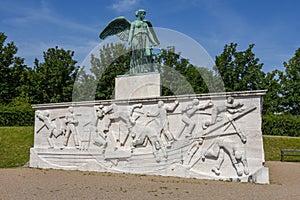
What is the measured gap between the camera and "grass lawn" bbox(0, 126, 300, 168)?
13.5m

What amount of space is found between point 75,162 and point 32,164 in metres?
2.19

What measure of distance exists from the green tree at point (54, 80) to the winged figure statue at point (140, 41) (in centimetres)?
1757

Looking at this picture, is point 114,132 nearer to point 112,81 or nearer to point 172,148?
point 172,148

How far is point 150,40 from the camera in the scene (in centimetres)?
1209

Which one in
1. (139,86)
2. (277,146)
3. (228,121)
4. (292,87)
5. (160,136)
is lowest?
(277,146)

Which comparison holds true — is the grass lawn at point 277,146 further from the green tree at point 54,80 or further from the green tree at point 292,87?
the green tree at point 54,80

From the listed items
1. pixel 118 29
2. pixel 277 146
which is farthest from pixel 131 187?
pixel 277 146

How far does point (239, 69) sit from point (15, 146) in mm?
18888

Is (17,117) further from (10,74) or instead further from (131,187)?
A: (131,187)

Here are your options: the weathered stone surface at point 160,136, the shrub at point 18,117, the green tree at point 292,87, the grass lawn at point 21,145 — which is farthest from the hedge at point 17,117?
the green tree at point 292,87

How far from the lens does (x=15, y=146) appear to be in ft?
50.9

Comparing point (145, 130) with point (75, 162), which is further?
point (75, 162)

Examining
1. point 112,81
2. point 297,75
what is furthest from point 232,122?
point 297,75

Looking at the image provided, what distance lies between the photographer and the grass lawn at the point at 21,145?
44.3 ft
